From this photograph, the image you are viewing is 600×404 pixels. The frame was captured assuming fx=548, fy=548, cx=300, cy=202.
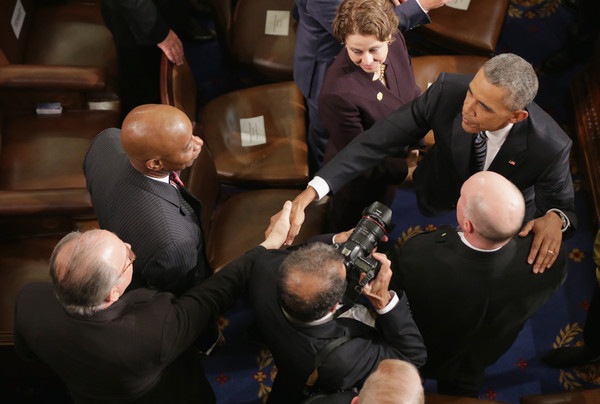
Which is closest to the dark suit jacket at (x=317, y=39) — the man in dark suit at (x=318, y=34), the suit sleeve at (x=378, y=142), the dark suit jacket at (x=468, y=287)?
the man in dark suit at (x=318, y=34)

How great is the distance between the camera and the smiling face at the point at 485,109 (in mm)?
1681

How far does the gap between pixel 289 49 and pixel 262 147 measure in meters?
0.64

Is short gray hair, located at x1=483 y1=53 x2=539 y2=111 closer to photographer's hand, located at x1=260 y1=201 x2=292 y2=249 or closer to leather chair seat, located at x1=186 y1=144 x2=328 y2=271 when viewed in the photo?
photographer's hand, located at x1=260 y1=201 x2=292 y2=249

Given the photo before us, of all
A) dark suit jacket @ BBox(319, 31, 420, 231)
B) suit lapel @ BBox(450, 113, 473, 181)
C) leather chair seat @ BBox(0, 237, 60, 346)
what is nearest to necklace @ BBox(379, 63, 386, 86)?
dark suit jacket @ BBox(319, 31, 420, 231)

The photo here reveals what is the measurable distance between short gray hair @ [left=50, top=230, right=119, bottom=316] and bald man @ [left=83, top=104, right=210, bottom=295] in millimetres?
253

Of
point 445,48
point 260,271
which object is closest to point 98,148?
point 260,271

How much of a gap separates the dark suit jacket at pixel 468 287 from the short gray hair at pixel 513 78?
0.43 m

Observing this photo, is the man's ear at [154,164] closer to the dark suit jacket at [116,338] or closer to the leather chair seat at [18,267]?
the dark suit jacket at [116,338]

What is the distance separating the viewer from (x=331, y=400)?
1.50 m

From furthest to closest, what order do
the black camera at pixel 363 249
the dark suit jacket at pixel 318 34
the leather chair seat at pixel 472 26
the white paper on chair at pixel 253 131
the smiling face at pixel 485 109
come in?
Result: the leather chair seat at pixel 472 26 < the white paper on chair at pixel 253 131 < the dark suit jacket at pixel 318 34 < the smiling face at pixel 485 109 < the black camera at pixel 363 249

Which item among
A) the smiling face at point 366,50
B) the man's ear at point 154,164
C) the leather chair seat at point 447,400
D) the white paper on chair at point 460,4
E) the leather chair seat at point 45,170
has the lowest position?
the leather chair seat at point 447,400

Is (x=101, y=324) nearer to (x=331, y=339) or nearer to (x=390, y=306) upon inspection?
(x=331, y=339)

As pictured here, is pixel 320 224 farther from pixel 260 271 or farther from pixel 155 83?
pixel 155 83

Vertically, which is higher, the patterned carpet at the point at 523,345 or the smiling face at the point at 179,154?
the smiling face at the point at 179,154
